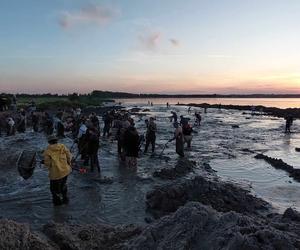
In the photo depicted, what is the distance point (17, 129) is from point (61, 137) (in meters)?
7.25

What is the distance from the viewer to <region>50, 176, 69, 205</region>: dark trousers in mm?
11309

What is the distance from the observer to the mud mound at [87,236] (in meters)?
7.30

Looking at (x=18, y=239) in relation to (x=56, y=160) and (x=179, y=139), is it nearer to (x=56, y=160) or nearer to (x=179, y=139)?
(x=56, y=160)

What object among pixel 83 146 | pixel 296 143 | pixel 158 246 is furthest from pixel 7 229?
pixel 296 143

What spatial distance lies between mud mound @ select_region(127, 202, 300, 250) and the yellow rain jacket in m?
4.54

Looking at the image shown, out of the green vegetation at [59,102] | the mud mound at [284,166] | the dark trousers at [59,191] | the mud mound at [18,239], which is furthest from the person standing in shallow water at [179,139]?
the green vegetation at [59,102]

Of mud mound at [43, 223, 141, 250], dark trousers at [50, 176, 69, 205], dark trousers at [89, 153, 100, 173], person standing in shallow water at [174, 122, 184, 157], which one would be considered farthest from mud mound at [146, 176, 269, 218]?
person standing in shallow water at [174, 122, 184, 157]

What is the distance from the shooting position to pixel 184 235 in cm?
629

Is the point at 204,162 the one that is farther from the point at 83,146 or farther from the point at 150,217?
the point at 150,217

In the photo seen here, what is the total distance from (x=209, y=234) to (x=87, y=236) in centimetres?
250

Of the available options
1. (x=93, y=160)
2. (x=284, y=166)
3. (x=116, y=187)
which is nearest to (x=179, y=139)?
(x=284, y=166)

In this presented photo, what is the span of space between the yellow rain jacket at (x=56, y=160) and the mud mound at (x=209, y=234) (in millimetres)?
4543

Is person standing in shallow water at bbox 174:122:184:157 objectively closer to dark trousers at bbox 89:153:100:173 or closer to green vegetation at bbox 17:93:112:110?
dark trousers at bbox 89:153:100:173

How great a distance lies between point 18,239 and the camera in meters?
6.61
